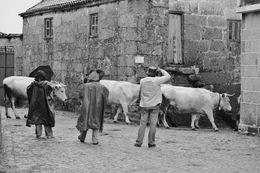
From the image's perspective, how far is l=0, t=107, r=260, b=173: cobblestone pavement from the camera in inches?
370

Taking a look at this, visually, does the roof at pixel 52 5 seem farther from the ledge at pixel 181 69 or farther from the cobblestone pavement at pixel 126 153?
the cobblestone pavement at pixel 126 153

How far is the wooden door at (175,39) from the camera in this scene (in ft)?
62.7

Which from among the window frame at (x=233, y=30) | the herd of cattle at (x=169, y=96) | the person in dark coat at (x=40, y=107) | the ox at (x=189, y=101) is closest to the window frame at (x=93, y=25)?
the herd of cattle at (x=169, y=96)

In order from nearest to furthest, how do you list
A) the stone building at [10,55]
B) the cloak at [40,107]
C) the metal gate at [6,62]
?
1. the cloak at [40,107]
2. the metal gate at [6,62]
3. the stone building at [10,55]

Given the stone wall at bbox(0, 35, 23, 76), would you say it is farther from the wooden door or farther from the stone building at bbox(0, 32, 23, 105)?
the wooden door

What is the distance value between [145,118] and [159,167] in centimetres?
259

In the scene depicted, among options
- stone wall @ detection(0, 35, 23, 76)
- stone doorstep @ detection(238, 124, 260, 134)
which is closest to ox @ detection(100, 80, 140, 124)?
stone doorstep @ detection(238, 124, 260, 134)

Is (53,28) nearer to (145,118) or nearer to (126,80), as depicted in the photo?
(126,80)

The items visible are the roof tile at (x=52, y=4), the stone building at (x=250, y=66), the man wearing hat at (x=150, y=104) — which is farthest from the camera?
the roof tile at (x=52, y=4)

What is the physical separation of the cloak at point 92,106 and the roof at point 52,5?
27.0ft

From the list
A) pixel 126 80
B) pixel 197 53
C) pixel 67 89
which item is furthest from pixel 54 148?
pixel 67 89

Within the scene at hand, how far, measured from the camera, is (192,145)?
1252cm

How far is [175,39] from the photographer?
19203mm

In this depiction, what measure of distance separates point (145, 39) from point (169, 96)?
8.32ft
